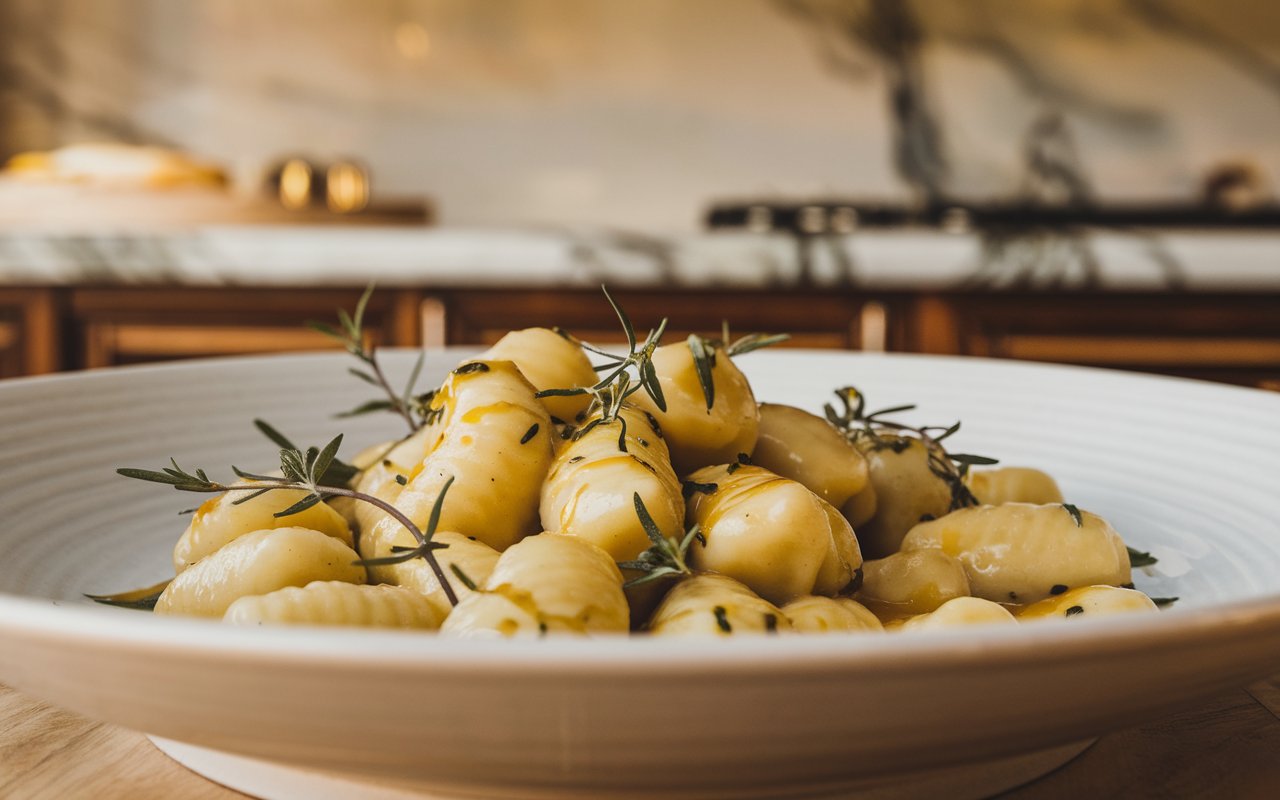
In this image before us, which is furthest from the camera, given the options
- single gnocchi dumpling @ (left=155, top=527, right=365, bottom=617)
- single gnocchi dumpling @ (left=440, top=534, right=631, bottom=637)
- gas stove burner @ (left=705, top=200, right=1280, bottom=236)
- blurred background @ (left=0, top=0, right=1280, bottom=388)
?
blurred background @ (left=0, top=0, right=1280, bottom=388)

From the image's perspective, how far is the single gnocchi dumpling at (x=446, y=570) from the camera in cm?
41

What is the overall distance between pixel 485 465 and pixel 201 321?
121cm

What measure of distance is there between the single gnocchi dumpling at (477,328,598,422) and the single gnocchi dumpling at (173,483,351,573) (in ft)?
0.33

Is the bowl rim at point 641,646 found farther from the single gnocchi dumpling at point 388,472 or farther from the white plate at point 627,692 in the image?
the single gnocchi dumpling at point 388,472

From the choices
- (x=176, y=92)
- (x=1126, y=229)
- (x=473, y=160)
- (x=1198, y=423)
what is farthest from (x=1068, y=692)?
(x=176, y=92)

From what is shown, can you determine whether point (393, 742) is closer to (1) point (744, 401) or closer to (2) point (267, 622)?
(2) point (267, 622)

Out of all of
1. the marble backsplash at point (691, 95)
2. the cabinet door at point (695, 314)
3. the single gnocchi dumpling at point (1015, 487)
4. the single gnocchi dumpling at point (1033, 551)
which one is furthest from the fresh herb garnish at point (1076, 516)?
the marble backsplash at point (691, 95)

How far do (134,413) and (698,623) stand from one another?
18.8 inches

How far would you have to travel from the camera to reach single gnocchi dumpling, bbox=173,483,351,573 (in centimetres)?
50

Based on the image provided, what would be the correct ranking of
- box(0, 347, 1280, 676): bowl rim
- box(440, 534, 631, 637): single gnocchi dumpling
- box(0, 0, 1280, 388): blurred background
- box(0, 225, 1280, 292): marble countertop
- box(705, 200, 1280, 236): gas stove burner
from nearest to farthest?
box(0, 347, 1280, 676): bowl rim → box(440, 534, 631, 637): single gnocchi dumpling → box(0, 225, 1280, 292): marble countertop → box(705, 200, 1280, 236): gas stove burner → box(0, 0, 1280, 388): blurred background

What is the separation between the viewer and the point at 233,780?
36 centimetres

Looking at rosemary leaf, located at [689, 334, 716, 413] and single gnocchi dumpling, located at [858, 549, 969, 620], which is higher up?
rosemary leaf, located at [689, 334, 716, 413]

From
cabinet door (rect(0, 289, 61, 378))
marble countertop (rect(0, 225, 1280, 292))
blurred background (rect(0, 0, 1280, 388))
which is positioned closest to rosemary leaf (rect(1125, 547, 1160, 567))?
marble countertop (rect(0, 225, 1280, 292))

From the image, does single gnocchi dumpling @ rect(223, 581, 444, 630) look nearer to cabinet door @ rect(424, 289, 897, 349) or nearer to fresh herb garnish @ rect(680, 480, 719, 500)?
fresh herb garnish @ rect(680, 480, 719, 500)
